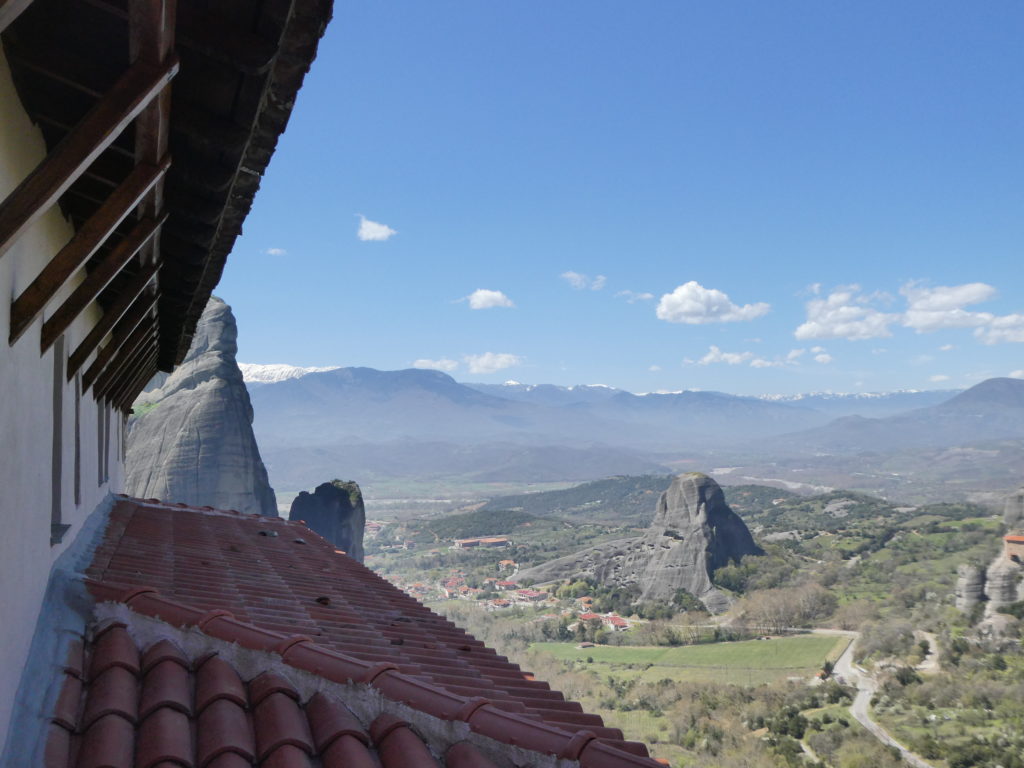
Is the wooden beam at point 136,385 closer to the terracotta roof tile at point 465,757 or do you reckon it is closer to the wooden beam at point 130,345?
the wooden beam at point 130,345

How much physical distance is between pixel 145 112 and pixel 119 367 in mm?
6237

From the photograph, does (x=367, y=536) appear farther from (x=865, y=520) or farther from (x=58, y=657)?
(x=58, y=657)

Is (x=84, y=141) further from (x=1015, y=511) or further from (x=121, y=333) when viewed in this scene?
(x=1015, y=511)

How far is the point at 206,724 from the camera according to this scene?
2.91 meters

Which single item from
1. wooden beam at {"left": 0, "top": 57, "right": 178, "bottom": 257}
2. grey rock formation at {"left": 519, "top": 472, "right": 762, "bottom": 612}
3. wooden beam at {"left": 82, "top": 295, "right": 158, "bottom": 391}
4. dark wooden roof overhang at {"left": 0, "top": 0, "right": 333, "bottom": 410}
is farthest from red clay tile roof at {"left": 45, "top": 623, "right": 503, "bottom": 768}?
grey rock formation at {"left": 519, "top": 472, "right": 762, "bottom": 612}

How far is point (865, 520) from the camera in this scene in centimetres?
10856

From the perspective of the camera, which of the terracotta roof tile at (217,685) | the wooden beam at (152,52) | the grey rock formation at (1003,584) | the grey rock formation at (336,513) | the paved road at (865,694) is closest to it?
the wooden beam at (152,52)

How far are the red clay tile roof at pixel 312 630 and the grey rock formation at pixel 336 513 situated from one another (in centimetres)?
4612

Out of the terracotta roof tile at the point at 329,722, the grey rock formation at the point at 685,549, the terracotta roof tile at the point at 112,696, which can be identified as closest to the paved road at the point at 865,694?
the grey rock formation at the point at 685,549

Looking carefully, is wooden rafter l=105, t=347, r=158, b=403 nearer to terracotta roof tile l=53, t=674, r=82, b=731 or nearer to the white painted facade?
the white painted facade

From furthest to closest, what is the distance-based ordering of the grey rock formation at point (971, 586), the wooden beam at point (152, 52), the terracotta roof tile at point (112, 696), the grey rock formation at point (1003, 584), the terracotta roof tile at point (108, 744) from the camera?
the grey rock formation at point (971, 586), the grey rock formation at point (1003, 584), the terracotta roof tile at point (112, 696), the terracotta roof tile at point (108, 744), the wooden beam at point (152, 52)

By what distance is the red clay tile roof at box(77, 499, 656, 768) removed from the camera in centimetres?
301

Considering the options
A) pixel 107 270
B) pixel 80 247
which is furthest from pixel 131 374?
pixel 80 247

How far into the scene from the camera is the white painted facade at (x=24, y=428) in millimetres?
2832
